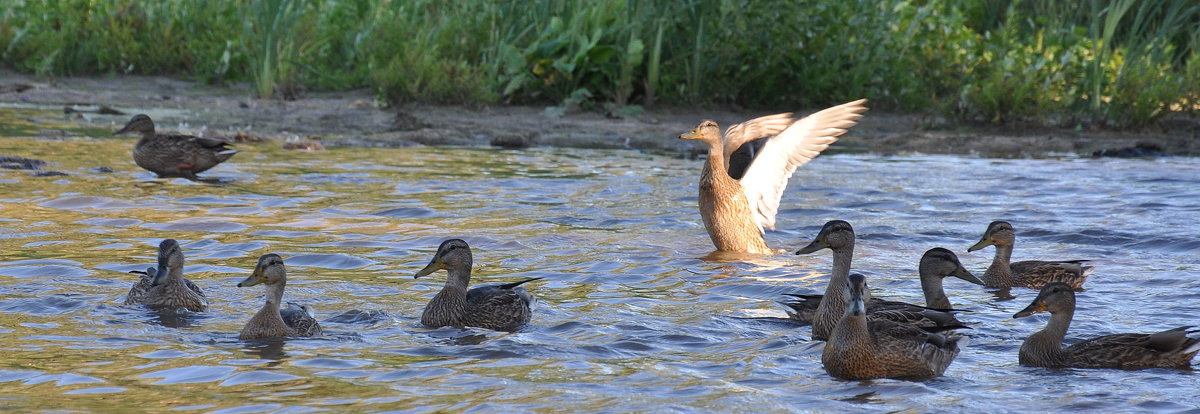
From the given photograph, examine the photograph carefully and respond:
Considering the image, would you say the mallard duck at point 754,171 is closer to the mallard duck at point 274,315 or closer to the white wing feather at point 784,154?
the white wing feather at point 784,154

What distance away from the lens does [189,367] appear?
619 cm

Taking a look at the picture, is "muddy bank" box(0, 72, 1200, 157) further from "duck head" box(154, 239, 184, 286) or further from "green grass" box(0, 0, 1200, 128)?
"duck head" box(154, 239, 184, 286)

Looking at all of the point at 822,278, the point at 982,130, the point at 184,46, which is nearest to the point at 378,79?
the point at 184,46

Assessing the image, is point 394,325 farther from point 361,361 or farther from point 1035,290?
point 1035,290

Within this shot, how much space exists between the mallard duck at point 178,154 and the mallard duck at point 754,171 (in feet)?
18.0

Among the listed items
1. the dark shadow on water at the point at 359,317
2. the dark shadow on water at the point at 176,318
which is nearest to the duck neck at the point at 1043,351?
the dark shadow on water at the point at 359,317

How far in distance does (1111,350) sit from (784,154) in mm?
4252

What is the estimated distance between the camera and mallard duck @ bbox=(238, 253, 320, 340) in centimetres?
693

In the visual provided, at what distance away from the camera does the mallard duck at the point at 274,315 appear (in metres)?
6.93

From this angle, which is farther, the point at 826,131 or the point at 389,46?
the point at 389,46

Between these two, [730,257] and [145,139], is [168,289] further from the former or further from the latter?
[145,139]

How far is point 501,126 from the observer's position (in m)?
17.5

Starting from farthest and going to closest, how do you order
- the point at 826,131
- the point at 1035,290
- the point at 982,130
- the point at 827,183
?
the point at 982,130, the point at 827,183, the point at 826,131, the point at 1035,290

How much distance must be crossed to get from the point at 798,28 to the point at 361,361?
41.4 feet
